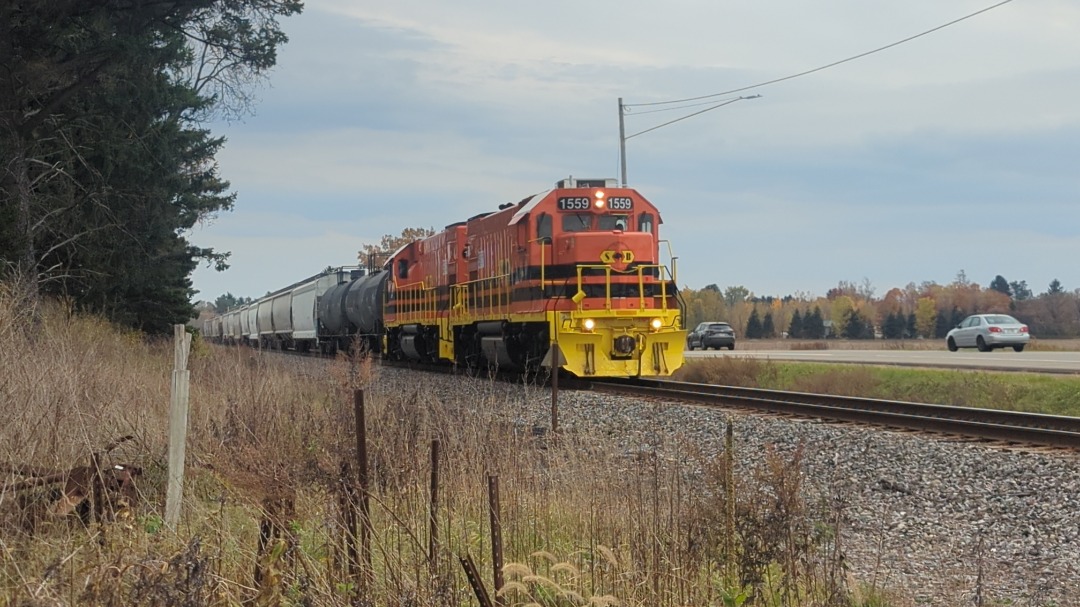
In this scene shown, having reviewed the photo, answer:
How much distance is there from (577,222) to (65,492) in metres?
12.9

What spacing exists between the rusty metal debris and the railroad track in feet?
26.2

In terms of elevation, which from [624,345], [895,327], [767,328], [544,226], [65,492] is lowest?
[65,492]

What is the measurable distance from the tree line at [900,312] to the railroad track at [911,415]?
47685 millimetres

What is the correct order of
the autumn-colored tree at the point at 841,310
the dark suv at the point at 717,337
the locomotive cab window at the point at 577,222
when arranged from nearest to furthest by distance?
the locomotive cab window at the point at 577,222 → the dark suv at the point at 717,337 → the autumn-colored tree at the point at 841,310

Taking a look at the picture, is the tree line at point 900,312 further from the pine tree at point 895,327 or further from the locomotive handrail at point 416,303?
the locomotive handrail at point 416,303

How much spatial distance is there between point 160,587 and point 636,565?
2290 millimetres

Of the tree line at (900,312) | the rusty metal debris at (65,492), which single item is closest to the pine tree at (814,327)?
the tree line at (900,312)

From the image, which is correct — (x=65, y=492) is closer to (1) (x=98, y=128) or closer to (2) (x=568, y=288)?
(2) (x=568, y=288)

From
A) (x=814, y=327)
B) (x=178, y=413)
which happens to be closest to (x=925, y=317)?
(x=814, y=327)

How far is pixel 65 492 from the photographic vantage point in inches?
221

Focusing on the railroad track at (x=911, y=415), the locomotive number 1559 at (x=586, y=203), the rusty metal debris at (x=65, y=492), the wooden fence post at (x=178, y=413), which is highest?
the locomotive number 1559 at (x=586, y=203)

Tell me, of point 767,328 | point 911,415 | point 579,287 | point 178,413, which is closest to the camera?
point 178,413

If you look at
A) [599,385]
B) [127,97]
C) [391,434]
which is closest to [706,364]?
[599,385]

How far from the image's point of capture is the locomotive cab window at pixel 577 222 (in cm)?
1783
